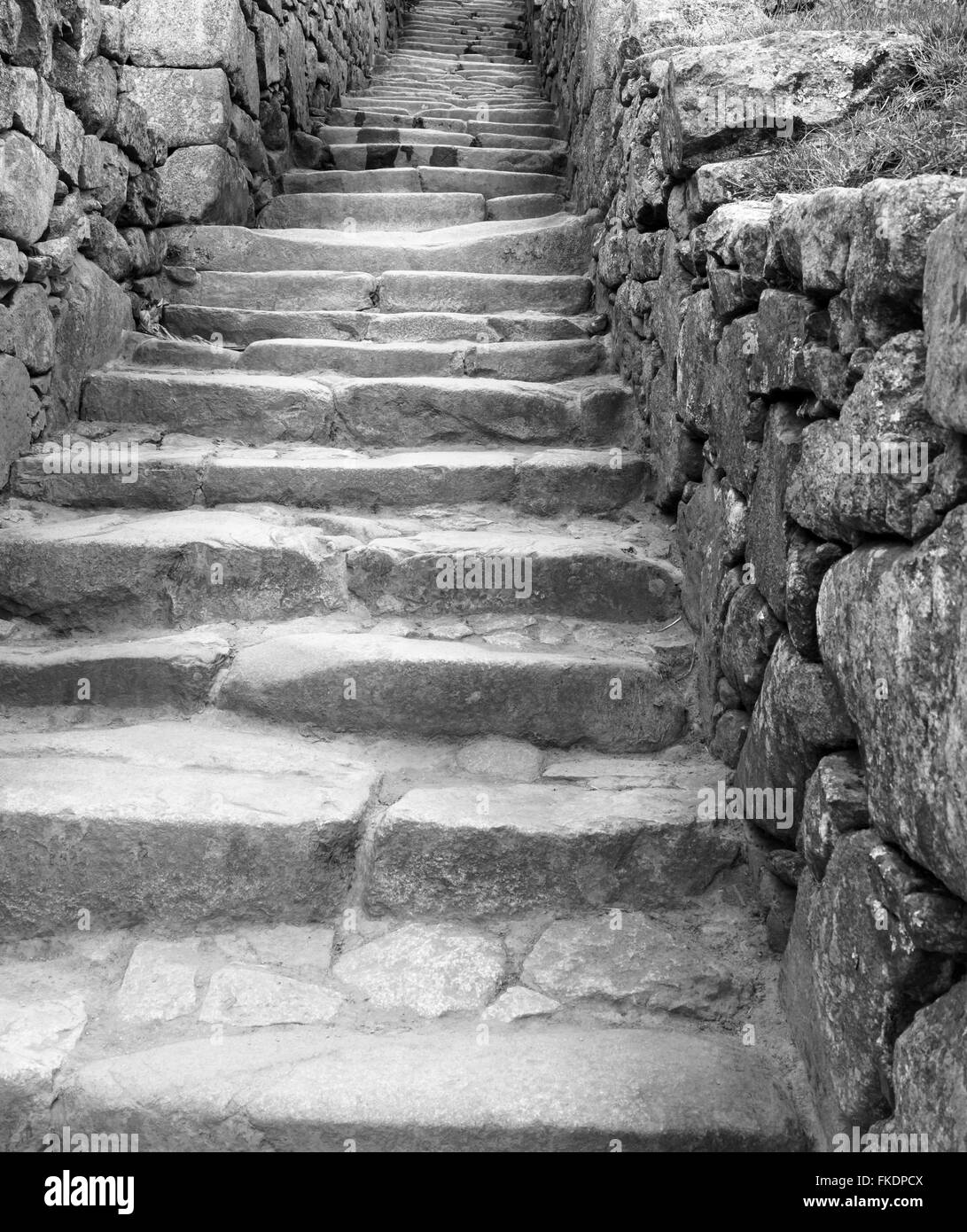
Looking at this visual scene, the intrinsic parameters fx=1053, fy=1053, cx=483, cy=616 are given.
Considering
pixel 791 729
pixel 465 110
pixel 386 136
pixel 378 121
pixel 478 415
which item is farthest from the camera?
pixel 465 110

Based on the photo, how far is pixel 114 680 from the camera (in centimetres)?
262

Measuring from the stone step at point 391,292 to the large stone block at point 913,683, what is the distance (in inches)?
121

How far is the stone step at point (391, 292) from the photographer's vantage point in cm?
435

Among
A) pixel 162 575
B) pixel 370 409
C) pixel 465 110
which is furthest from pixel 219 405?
pixel 465 110

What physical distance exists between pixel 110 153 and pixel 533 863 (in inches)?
124

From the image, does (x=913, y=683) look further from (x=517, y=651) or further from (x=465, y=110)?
(x=465, y=110)

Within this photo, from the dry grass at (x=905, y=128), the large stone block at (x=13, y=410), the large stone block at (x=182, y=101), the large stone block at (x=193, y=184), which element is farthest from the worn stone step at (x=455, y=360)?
the large stone block at (x=182, y=101)

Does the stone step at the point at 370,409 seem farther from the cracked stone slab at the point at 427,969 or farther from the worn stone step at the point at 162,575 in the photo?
the cracked stone slab at the point at 427,969

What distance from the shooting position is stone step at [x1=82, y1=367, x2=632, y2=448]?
356 centimetres

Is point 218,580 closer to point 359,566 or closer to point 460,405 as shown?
point 359,566

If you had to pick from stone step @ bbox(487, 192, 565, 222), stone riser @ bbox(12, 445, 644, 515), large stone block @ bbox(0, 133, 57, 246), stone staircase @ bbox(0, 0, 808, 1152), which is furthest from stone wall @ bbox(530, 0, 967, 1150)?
stone step @ bbox(487, 192, 565, 222)

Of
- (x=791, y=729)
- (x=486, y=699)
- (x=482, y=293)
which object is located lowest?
(x=486, y=699)

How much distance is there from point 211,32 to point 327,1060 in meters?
4.54
